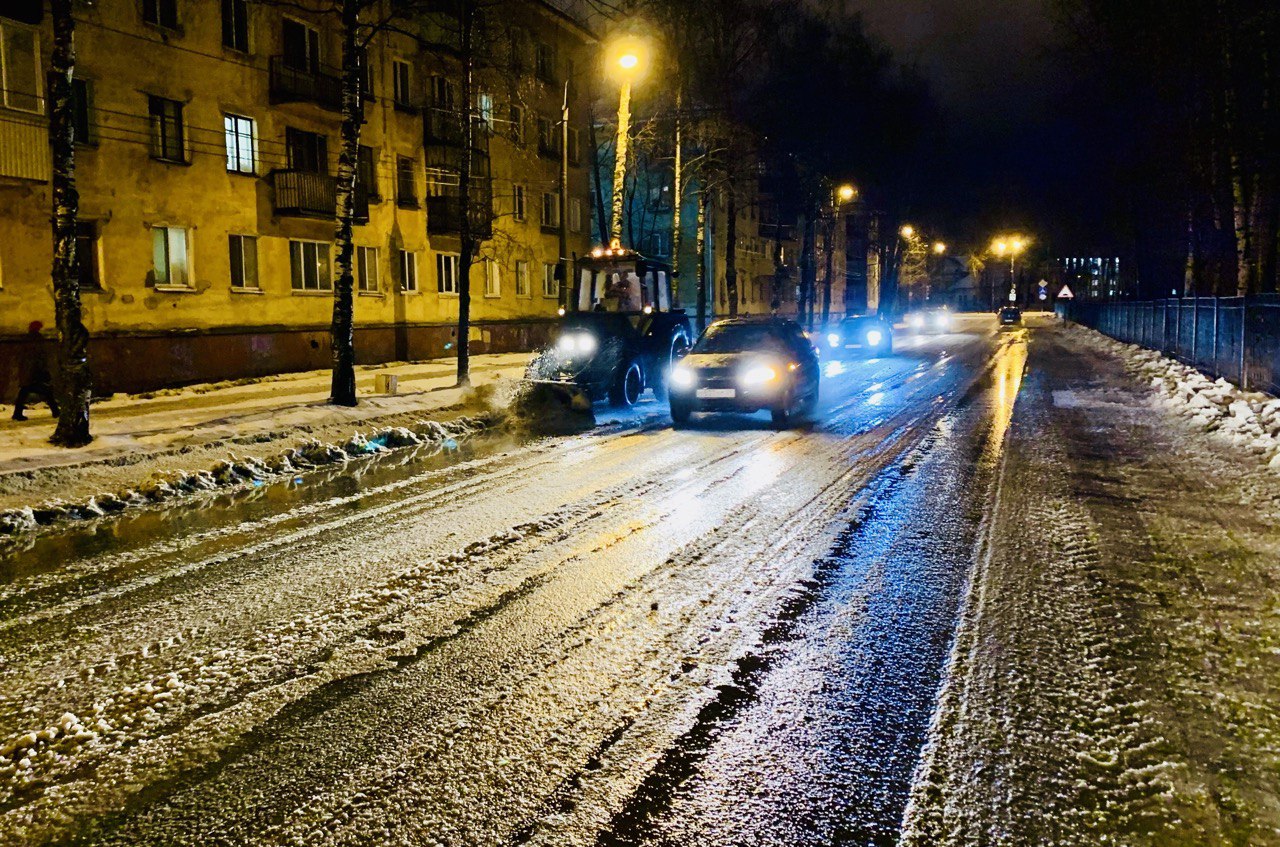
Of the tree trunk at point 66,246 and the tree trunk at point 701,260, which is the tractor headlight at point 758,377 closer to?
the tree trunk at point 66,246

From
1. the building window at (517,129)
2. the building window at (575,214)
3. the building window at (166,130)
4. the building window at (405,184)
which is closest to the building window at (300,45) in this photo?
the building window at (166,130)

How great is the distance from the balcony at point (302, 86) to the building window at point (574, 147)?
Answer: 46.2 feet

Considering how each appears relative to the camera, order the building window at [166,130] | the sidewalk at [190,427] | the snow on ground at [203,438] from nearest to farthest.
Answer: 1. the snow on ground at [203,438]
2. the sidewalk at [190,427]
3. the building window at [166,130]

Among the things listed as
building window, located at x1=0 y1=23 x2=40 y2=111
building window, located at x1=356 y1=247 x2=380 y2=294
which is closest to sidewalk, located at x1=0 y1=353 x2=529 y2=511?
building window, located at x1=356 y1=247 x2=380 y2=294

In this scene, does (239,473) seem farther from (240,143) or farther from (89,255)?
(240,143)

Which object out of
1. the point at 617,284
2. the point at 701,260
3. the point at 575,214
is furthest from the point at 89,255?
the point at 575,214

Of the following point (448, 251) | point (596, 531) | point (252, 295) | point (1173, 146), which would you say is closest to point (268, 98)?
point (252, 295)

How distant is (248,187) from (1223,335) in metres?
22.9

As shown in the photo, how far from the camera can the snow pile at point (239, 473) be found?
341 inches

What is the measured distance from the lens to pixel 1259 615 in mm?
5230

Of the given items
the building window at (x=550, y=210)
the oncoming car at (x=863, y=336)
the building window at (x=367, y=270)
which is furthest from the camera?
the building window at (x=550, y=210)

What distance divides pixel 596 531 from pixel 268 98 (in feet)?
69.9

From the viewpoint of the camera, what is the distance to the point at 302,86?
24.3m

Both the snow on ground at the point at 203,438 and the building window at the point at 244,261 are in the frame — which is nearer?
the snow on ground at the point at 203,438
